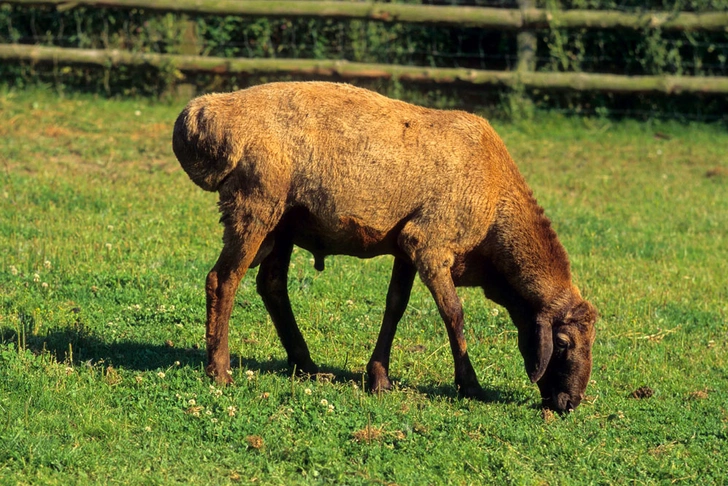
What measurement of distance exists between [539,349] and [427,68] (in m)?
8.67

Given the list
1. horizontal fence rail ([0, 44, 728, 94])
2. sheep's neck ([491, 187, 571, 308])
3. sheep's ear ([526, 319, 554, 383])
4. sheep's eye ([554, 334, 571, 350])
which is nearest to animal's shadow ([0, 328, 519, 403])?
sheep's ear ([526, 319, 554, 383])

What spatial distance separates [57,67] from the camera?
15.1m

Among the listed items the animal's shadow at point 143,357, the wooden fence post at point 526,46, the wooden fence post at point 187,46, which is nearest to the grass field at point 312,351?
the animal's shadow at point 143,357

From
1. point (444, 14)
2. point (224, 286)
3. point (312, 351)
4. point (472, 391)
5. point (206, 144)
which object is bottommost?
point (312, 351)

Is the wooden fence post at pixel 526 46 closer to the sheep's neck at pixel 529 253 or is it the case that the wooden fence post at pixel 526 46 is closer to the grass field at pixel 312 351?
the grass field at pixel 312 351

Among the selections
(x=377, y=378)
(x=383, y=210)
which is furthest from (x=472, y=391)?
(x=383, y=210)

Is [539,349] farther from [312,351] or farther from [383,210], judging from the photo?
[312,351]

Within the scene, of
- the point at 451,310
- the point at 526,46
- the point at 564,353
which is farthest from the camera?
the point at 526,46

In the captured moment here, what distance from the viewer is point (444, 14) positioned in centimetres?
1505

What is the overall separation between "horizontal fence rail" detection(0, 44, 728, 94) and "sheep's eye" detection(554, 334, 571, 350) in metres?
8.41

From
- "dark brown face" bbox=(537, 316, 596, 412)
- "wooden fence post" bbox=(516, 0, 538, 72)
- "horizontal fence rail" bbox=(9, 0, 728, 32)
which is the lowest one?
"dark brown face" bbox=(537, 316, 596, 412)

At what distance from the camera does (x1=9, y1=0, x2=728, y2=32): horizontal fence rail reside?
578 inches

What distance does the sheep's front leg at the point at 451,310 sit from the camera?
6.92m

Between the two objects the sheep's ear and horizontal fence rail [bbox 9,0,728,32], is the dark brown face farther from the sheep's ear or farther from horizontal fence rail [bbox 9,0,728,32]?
horizontal fence rail [bbox 9,0,728,32]
